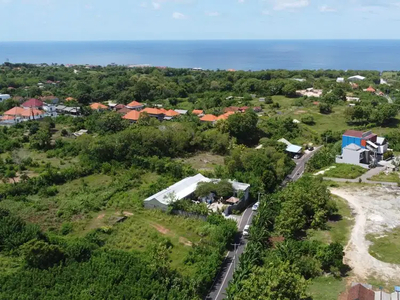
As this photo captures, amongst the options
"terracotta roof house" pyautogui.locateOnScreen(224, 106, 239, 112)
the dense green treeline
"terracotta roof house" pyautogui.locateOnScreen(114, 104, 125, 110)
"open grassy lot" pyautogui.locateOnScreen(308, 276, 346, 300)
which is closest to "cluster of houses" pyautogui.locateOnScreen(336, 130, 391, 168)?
the dense green treeline

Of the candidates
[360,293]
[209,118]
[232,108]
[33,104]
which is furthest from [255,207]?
[33,104]

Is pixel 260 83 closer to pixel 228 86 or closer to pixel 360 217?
pixel 228 86

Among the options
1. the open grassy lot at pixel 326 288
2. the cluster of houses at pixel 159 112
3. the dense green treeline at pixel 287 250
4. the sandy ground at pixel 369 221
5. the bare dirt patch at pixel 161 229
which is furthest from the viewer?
the cluster of houses at pixel 159 112

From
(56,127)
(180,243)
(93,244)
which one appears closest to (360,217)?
(180,243)

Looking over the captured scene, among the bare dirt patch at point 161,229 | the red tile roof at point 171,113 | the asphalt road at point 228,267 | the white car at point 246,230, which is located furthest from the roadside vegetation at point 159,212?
Answer: the red tile roof at point 171,113

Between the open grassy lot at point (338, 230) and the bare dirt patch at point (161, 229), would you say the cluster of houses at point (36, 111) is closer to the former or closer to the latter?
the bare dirt patch at point (161, 229)

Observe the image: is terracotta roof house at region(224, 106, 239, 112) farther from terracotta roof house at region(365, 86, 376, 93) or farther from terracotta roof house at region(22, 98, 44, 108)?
terracotta roof house at region(365, 86, 376, 93)
